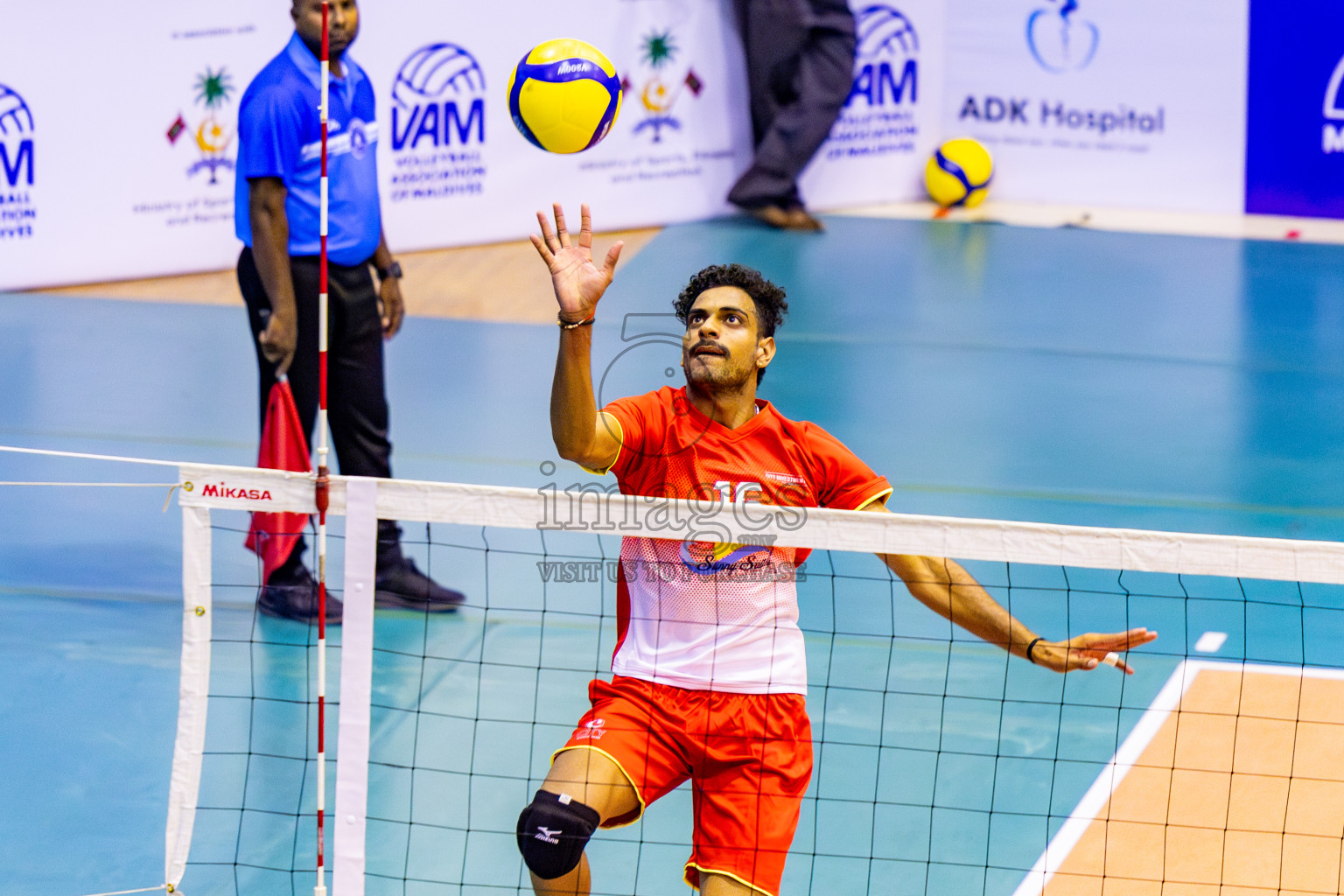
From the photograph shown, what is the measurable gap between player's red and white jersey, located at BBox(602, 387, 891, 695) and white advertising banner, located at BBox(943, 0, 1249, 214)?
1032 centimetres

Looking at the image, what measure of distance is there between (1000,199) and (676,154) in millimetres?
3265

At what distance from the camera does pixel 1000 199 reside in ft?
45.9

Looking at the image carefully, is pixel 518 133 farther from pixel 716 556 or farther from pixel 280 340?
pixel 716 556

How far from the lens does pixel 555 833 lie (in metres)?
3.63

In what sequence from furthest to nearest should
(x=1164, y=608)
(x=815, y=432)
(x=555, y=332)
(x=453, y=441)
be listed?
(x=555, y=332)
(x=453, y=441)
(x=1164, y=608)
(x=815, y=432)

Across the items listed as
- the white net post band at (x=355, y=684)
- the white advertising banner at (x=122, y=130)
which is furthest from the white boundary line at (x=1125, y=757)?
the white advertising banner at (x=122, y=130)

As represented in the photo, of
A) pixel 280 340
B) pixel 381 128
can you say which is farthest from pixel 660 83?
pixel 280 340

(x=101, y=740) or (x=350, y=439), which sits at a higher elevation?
(x=350, y=439)

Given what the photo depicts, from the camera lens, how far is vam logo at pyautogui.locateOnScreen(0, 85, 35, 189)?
1025 cm

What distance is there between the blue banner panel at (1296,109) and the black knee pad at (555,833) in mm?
11724

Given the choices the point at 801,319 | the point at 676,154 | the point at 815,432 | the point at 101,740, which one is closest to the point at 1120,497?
the point at 801,319

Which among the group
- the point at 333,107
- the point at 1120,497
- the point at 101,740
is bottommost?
the point at 101,740

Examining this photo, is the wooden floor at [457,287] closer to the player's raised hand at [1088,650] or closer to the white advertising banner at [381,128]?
the white advertising banner at [381,128]

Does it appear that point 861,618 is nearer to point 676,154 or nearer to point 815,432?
point 815,432
